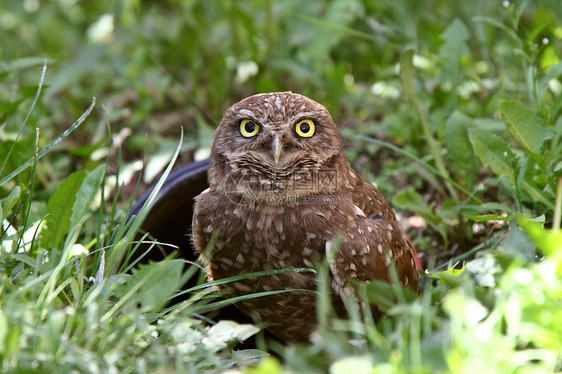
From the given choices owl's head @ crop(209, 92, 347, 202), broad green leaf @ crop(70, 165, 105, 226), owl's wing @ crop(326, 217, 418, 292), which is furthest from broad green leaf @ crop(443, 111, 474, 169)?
broad green leaf @ crop(70, 165, 105, 226)

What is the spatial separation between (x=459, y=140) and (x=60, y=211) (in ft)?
7.08

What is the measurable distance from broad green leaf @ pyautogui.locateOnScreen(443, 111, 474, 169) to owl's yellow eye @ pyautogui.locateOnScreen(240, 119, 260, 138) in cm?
117

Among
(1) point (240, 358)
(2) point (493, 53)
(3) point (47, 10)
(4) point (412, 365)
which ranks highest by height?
(3) point (47, 10)

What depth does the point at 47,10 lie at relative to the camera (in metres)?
5.46

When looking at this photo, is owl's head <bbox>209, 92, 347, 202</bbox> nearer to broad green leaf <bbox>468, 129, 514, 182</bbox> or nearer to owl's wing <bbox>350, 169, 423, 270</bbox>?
owl's wing <bbox>350, 169, 423, 270</bbox>

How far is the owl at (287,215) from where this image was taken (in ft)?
8.58

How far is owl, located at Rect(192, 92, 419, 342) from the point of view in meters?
2.62

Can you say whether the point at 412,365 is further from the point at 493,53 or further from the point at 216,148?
the point at 493,53

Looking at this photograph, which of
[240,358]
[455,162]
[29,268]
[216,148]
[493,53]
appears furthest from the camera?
[493,53]

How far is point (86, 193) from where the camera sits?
287 centimetres

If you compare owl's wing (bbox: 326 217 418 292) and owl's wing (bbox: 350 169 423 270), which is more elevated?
owl's wing (bbox: 350 169 423 270)

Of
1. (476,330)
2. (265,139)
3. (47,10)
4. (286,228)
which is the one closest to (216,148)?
(265,139)

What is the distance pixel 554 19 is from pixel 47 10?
14.4 feet

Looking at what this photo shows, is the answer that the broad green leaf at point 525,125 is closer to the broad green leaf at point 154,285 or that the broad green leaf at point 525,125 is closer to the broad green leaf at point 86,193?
the broad green leaf at point 154,285
